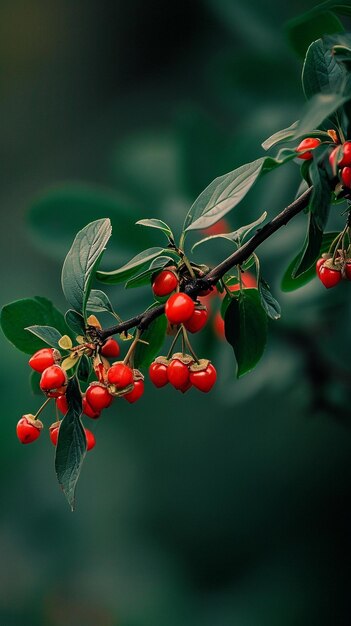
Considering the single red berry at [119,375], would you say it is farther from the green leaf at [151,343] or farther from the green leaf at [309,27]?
the green leaf at [309,27]

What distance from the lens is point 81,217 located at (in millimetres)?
657

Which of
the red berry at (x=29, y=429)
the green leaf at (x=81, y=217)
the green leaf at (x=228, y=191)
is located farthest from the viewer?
the green leaf at (x=81, y=217)

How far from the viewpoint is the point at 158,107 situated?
57.4 inches

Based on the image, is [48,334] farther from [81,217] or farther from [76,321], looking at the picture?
[81,217]

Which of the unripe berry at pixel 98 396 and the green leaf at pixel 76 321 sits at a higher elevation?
the green leaf at pixel 76 321

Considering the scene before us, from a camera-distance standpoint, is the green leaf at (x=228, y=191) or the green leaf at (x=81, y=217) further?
the green leaf at (x=81, y=217)

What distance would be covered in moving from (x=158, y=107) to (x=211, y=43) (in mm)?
148

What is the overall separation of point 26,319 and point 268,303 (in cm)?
12

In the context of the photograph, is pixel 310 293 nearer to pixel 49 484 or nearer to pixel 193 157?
pixel 193 157

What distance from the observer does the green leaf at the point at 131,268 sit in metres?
0.31

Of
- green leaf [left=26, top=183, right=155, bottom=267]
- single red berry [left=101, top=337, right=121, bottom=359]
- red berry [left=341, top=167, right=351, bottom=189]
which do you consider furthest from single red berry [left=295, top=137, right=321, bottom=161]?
green leaf [left=26, top=183, right=155, bottom=267]

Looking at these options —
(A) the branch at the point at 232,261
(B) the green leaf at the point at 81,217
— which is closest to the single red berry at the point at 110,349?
(A) the branch at the point at 232,261

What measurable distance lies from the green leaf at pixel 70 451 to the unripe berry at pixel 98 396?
10 mm

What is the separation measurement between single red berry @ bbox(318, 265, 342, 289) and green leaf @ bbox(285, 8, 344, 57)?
111 millimetres
